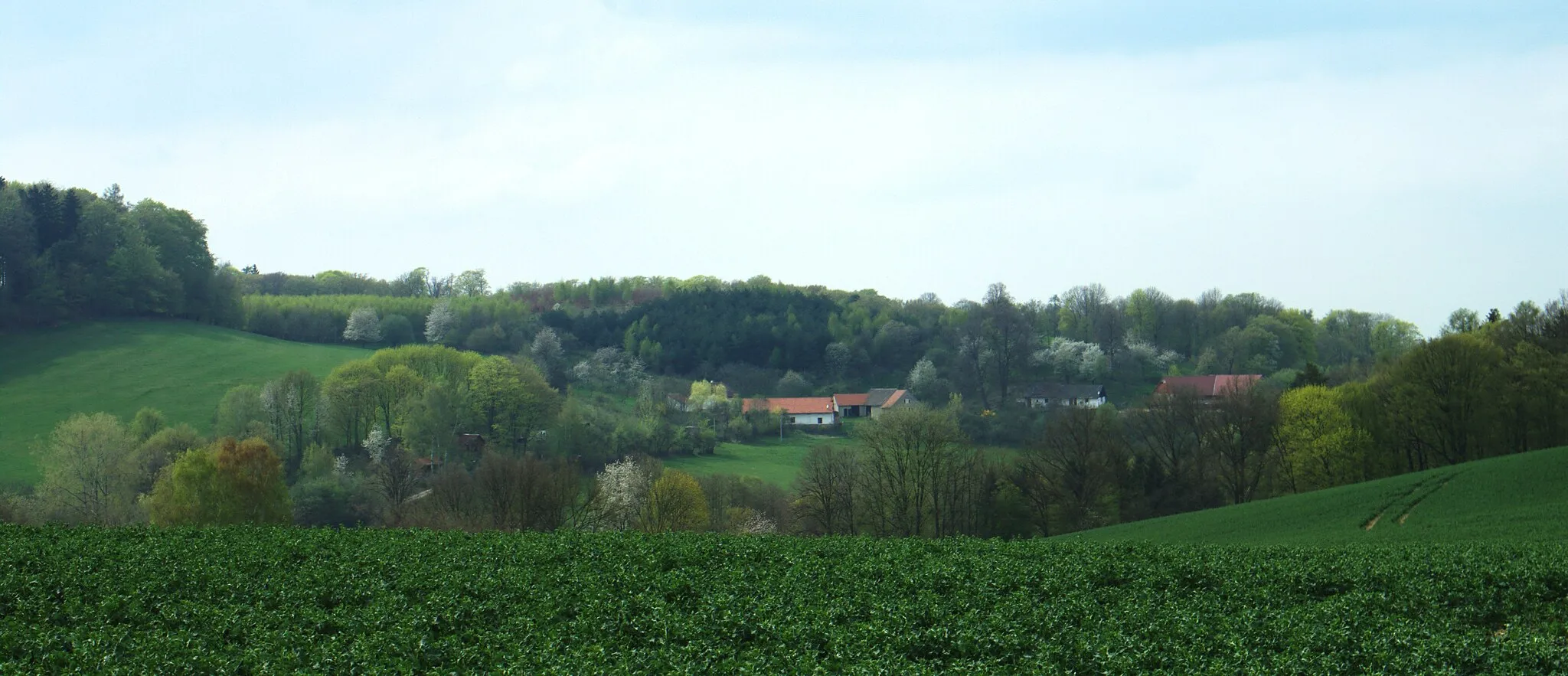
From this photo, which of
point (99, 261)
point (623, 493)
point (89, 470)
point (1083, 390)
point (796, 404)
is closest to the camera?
point (623, 493)

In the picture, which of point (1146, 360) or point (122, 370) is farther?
point (1146, 360)

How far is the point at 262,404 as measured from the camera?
7688 cm

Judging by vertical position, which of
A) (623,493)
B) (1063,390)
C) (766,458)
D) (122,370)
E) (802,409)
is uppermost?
(122,370)

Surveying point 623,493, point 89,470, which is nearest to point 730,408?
point 623,493

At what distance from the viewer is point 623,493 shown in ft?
204

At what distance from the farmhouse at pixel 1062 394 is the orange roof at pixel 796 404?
22.5 metres

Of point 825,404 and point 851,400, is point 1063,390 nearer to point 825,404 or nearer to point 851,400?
point 851,400

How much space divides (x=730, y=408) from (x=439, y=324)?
138ft

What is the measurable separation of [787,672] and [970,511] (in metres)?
46.6

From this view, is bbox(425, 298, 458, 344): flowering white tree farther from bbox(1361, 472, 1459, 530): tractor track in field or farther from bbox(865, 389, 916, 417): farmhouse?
bbox(1361, 472, 1459, 530): tractor track in field

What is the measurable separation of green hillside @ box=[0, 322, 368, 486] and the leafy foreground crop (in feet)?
182

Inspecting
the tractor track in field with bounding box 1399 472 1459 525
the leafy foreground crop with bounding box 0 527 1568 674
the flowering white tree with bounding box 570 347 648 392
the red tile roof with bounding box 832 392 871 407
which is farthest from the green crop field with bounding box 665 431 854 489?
the leafy foreground crop with bounding box 0 527 1568 674

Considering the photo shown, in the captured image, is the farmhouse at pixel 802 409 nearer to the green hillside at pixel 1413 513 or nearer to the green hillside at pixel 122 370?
the green hillside at pixel 122 370

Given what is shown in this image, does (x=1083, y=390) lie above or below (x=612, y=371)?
below
